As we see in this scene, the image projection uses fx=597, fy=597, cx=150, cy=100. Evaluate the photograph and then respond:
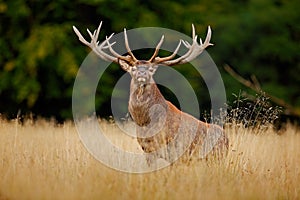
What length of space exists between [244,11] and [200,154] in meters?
10.4

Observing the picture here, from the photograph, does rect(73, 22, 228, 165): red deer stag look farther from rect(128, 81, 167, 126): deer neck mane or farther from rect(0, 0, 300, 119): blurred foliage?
rect(0, 0, 300, 119): blurred foliage

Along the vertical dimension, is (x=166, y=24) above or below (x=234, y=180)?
above

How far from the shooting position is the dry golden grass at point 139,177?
17.5 ft

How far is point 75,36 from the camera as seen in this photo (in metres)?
14.8

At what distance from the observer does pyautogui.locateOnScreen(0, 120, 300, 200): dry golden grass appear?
5340mm

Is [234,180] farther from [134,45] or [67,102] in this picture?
[67,102]

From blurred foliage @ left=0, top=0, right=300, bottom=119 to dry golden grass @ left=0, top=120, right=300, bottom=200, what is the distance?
7202 mm

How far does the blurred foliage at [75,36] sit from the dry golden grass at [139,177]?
720cm

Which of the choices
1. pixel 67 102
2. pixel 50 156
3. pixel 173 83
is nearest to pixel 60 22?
pixel 67 102

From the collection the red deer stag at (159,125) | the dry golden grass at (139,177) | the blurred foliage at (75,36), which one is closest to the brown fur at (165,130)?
the red deer stag at (159,125)

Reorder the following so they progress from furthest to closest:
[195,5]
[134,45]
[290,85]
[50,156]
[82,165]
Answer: [290,85]
[195,5]
[134,45]
[50,156]
[82,165]

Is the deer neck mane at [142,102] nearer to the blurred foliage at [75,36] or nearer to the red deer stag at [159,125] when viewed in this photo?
the red deer stag at [159,125]

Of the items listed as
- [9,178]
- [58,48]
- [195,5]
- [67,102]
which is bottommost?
[9,178]

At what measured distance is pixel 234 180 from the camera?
5.79 m
